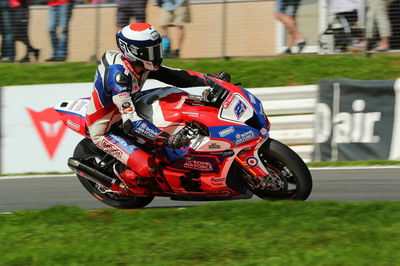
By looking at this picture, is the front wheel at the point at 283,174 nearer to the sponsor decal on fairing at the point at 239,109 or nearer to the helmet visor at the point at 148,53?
the sponsor decal on fairing at the point at 239,109

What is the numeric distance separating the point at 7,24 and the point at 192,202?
601cm

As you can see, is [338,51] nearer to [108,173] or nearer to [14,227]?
[108,173]

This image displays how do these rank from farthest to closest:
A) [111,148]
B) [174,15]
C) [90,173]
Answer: [174,15] < [90,173] < [111,148]

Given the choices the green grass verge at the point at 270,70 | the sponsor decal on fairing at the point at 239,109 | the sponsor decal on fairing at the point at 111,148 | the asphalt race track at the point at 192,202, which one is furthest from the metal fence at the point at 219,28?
the sponsor decal on fairing at the point at 239,109

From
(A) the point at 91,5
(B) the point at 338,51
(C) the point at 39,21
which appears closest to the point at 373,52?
(B) the point at 338,51

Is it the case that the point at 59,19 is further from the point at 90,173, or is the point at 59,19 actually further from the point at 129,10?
the point at 90,173

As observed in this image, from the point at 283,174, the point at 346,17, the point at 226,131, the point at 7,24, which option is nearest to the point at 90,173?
the point at 226,131

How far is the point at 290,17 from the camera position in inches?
433

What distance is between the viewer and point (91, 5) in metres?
11.6

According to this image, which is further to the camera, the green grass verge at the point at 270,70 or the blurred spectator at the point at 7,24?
the blurred spectator at the point at 7,24

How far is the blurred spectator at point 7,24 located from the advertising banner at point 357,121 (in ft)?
16.8

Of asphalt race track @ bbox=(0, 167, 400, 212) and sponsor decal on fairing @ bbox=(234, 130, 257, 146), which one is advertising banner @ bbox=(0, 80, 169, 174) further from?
sponsor decal on fairing @ bbox=(234, 130, 257, 146)

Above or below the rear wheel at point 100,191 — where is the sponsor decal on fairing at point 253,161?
above

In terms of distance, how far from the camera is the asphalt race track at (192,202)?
7119mm
